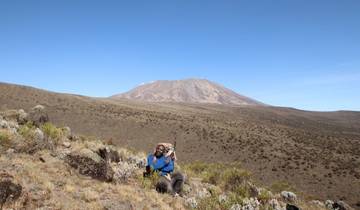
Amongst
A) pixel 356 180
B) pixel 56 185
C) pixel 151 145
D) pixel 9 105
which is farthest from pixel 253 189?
pixel 9 105

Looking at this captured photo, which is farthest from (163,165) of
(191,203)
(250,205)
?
(250,205)

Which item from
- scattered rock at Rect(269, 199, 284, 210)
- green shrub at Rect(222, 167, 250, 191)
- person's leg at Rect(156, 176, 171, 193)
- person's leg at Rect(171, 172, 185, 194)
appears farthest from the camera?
green shrub at Rect(222, 167, 250, 191)

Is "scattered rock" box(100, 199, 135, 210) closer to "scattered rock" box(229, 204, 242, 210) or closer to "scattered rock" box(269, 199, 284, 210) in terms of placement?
"scattered rock" box(229, 204, 242, 210)

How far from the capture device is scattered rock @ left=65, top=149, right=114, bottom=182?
962cm

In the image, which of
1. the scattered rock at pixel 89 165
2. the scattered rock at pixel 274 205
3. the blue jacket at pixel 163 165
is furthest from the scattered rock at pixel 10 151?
the scattered rock at pixel 274 205

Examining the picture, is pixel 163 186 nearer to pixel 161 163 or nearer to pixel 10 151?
pixel 161 163

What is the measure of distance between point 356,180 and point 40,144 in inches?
1183

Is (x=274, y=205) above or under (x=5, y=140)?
under

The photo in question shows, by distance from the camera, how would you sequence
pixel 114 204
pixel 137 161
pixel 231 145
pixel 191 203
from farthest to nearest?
1. pixel 231 145
2. pixel 137 161
3. pixel 191 203
4. pixel 114 204

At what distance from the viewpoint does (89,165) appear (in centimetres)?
966

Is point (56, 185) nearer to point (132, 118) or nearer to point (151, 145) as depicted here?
point (151, 145)

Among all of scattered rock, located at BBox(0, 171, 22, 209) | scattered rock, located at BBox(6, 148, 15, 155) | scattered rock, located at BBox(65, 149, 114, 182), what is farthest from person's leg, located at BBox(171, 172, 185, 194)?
scattered rock, located at BBox(6, 148, 15, 155)

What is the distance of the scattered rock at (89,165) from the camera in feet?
31.6

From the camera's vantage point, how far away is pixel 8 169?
830 centimetres
